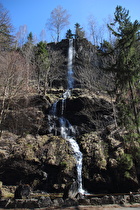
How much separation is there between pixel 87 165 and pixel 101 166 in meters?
1.22

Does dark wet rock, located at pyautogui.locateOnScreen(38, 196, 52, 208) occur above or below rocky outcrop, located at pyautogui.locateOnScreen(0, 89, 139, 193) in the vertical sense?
below

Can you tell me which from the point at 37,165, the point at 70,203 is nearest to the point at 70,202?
the point at 70,203

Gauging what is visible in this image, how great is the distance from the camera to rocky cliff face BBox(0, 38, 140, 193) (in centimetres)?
1205

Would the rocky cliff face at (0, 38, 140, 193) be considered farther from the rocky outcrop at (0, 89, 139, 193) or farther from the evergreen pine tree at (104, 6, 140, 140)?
the evergreen pine tree at (104, 6, 140, 140)

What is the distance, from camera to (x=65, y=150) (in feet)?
47.9

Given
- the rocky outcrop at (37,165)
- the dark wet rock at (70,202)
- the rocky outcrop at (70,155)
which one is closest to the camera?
the dark wet rock at (70,202)

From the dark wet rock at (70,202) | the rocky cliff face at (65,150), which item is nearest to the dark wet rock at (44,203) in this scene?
the dark wet rock at (70,202)

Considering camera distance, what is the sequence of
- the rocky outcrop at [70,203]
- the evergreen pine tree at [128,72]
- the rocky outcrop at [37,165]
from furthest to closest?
the rocky outcrop at [37,165] < the evergreen pine tree at [128,72] < the rocky outcrop at [70,203]

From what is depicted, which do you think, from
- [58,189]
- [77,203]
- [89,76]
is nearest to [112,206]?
[77,203]

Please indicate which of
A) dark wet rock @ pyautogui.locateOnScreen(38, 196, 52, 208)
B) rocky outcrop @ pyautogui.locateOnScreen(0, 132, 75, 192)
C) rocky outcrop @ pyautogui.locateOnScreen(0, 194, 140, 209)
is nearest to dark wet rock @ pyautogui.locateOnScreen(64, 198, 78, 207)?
rocky outcrop @ pyautogui.locateOnScreen(0, 194, 140, 209)

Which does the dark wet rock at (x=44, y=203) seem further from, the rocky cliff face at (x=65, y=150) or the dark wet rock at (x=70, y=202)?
the rocky cliff face at (x=65, y=150)

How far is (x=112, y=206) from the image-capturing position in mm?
6422

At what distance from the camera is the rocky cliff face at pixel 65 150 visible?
12.1 metres

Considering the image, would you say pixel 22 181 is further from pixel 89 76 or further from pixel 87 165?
pixel 89 76
